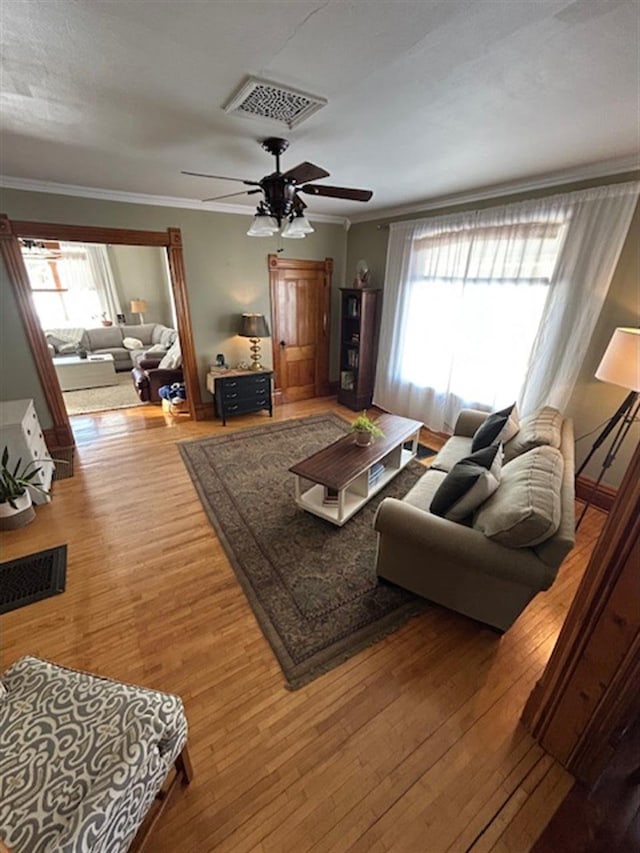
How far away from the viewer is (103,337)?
22.7 feet

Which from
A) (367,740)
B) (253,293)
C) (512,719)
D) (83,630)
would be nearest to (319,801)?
(367,740)

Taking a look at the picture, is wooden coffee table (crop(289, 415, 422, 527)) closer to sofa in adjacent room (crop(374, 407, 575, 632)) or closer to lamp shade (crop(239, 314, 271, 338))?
sofa in adjacent room (crop(374, 407, 575, 632))

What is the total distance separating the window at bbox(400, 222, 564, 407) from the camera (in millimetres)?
3064

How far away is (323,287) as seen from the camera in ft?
17.2

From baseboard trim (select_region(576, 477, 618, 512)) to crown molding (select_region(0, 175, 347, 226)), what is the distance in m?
4.61

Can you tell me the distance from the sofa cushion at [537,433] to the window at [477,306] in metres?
0.74

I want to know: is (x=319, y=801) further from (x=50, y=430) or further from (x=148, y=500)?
(x=50, y=430)

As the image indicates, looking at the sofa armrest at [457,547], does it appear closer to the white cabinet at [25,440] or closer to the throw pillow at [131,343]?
the white cabinet at [25,440]

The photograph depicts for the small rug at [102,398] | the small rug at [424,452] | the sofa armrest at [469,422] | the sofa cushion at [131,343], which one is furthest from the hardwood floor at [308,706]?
the sofa cushion at [131,343]

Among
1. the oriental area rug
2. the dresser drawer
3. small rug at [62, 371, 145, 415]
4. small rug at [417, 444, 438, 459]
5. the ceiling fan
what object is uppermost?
the ceiling fan

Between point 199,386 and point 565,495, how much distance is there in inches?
165

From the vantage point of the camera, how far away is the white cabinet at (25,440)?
2.75 meters

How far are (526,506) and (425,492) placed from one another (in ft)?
2.82

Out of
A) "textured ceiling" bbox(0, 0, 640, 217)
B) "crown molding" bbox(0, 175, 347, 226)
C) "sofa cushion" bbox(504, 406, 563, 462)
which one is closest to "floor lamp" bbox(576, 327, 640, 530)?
"sofa cushion" bbox(504, 406, 563, 462)
